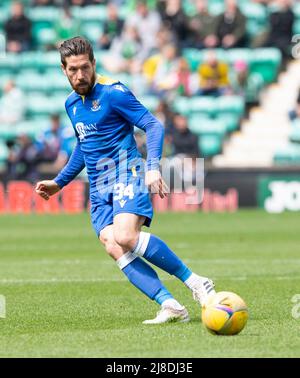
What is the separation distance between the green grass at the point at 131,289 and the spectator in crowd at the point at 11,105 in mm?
5671

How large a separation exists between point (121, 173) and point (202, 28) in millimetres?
17554

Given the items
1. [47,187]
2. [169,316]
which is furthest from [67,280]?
[169,316]

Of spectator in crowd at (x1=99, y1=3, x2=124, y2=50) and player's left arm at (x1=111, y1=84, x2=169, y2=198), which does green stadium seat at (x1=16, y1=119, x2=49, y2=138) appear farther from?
player's left arm at (x1=111, y1=84, x2=169, y2=198)

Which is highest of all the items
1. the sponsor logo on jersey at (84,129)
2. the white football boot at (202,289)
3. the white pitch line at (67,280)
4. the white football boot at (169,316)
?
the sponsor logo on jersey at (84,129)

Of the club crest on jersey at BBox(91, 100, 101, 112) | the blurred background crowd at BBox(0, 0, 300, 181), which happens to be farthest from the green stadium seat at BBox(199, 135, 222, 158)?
the club crest on jersey at BBox(91, 100, 101, 112)

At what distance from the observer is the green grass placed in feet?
21.7

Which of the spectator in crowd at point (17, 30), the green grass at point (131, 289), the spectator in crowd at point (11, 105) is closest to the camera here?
the green grass at point (131, 289)

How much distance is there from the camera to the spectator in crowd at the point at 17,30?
25891 millimetres

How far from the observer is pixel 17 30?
85.4 feet

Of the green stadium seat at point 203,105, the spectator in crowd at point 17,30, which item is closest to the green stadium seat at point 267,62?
the green stadium seat at point 203,105

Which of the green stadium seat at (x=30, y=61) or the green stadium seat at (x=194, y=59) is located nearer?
the green stadium seat at (x=194, y=59)

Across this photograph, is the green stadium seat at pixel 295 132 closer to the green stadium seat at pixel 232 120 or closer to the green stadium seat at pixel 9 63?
the green stadium seat at pixel 232 120

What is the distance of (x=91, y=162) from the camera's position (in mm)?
8109
